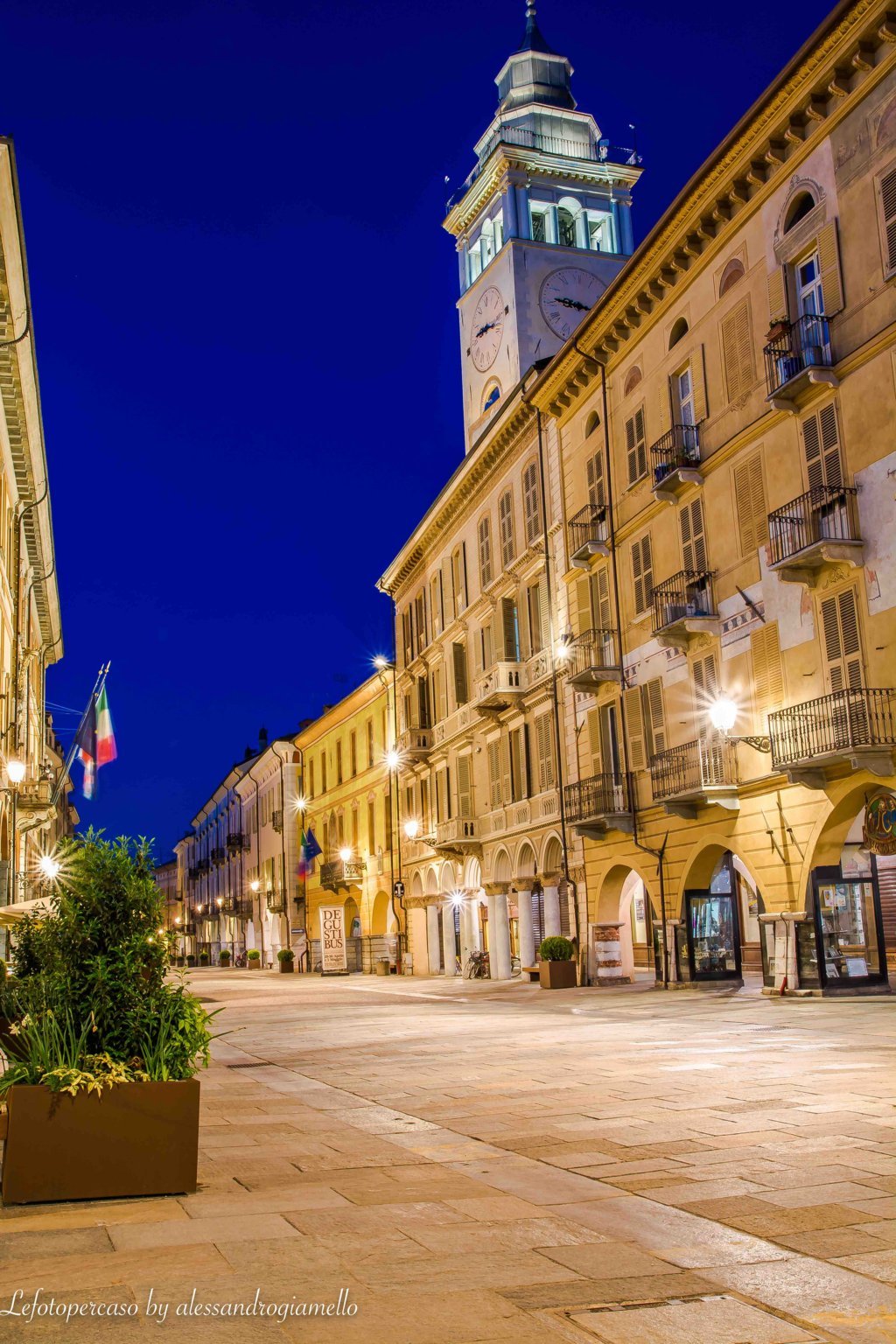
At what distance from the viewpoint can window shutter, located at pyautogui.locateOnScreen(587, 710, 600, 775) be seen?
3097cm

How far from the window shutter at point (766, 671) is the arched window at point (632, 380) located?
840 cm

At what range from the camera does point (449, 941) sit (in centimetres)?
4450

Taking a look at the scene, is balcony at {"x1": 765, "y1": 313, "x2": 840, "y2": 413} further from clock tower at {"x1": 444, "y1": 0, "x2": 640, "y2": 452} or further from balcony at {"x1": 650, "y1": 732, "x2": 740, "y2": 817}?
clock tower at {"x1": 444, "y1": 0, "x2": 640, "y2": 452}

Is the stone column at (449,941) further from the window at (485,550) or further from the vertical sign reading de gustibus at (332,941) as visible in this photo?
the window at (485,550)

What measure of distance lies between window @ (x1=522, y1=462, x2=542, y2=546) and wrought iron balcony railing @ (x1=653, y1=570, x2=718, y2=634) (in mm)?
8355

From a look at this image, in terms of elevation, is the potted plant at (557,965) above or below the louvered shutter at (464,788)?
below

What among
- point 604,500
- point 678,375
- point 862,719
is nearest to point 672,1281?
point 862,719

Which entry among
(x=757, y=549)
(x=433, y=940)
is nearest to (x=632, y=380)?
(x=757, y=549)

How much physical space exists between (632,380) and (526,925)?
51.2 feet

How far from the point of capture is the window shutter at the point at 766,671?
895 inches

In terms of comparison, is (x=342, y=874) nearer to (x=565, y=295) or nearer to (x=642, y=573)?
(x=565, y=295)

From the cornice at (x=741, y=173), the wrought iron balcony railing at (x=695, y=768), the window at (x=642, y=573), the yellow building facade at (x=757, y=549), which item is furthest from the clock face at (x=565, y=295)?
the wrought iron balcony railing at (x=695, y=768)

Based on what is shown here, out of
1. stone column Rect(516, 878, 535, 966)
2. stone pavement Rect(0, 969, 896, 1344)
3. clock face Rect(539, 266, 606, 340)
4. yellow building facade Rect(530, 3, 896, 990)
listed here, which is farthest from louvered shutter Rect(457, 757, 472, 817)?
stone pavement Rect(0, 969, 896, 1344)

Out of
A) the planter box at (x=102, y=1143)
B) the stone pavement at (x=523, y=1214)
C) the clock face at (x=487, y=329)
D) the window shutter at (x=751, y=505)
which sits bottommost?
the stone pavement at (x=523, y=1214)
